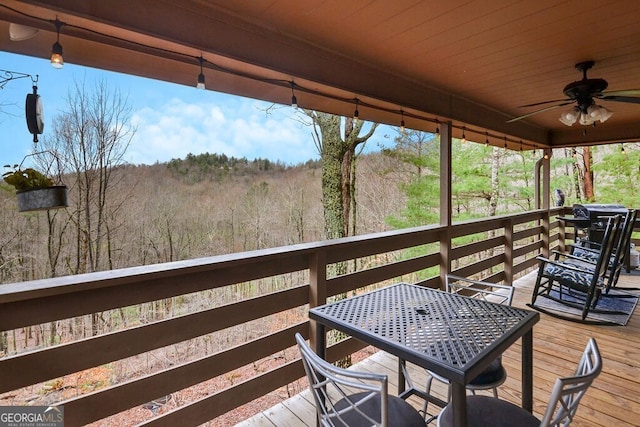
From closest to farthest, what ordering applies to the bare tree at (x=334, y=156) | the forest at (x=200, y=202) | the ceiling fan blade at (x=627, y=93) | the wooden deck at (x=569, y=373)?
the wooden deck at (x=569, y=373), the ceiling fan blade at (x=627, y=93), the forest at (x=200, y=202), the bare tree at (x=334, y=156)

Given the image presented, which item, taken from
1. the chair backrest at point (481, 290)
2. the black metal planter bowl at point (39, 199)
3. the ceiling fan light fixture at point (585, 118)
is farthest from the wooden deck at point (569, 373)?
the ceiling fan light fixture at point (585, 118)

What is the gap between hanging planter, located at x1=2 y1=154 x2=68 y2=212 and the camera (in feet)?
4.40

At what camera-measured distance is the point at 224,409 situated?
73.0 inches

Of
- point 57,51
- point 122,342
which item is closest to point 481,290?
point 122,342

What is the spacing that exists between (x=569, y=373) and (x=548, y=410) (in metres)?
1.88

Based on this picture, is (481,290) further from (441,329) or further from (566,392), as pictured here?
(566,392)

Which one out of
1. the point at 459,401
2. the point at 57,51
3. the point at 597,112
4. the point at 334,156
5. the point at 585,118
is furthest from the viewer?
the point at 334,156

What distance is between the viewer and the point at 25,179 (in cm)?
135

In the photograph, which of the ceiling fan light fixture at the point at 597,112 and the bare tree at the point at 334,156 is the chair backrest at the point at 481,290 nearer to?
the ceiling fan light fixture at the point at 597,112

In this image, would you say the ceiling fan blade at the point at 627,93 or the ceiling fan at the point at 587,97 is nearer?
the ceiling fan blade at the point at 627,93

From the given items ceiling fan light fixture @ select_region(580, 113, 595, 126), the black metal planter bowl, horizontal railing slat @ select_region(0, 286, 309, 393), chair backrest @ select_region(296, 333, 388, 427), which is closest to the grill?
ceiling fan light fixture @ select_region(580, 113, 595, 126)

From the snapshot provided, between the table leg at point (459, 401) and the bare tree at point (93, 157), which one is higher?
the bare tree at point (93, 157)
